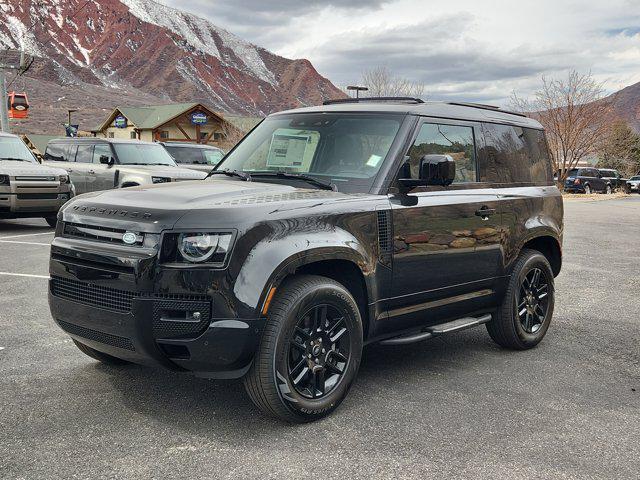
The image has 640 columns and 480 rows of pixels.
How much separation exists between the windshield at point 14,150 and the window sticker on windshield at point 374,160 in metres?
11.5

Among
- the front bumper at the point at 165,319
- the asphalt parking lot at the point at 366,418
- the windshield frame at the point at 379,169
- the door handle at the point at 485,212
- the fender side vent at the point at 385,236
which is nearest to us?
the asphalt parking lot at the point at 366,418

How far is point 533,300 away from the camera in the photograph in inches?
233

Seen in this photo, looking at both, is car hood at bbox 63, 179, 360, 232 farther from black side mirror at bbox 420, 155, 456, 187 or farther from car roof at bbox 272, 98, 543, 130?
car roof at bbox 272, 98, 543, 130

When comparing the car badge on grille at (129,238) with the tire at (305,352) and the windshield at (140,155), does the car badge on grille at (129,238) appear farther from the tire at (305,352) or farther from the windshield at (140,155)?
the windshield at (140,155)

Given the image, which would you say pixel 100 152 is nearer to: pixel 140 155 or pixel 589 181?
pixel 140 155

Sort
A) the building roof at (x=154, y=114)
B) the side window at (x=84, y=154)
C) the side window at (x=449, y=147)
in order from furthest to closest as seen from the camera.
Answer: the building roof at (x=154, y=114)
the side window at (x=84, y=154)
the side window at (x=449, y=147)

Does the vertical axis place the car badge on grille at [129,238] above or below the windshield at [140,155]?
below

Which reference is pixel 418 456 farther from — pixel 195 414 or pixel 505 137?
pixel 505 137

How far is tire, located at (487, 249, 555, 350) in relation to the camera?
5605mm

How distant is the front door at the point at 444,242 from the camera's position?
4.61 meters

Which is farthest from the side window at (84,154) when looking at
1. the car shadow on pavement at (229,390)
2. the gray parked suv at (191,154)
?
the car shadow on pavement at (229,390)

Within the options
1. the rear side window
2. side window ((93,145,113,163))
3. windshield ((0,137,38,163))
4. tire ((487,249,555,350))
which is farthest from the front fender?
side window ((93,145,113,163))

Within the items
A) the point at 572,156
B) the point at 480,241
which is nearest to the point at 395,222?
the point at 480,241

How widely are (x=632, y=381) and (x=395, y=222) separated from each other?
7.08 feet
